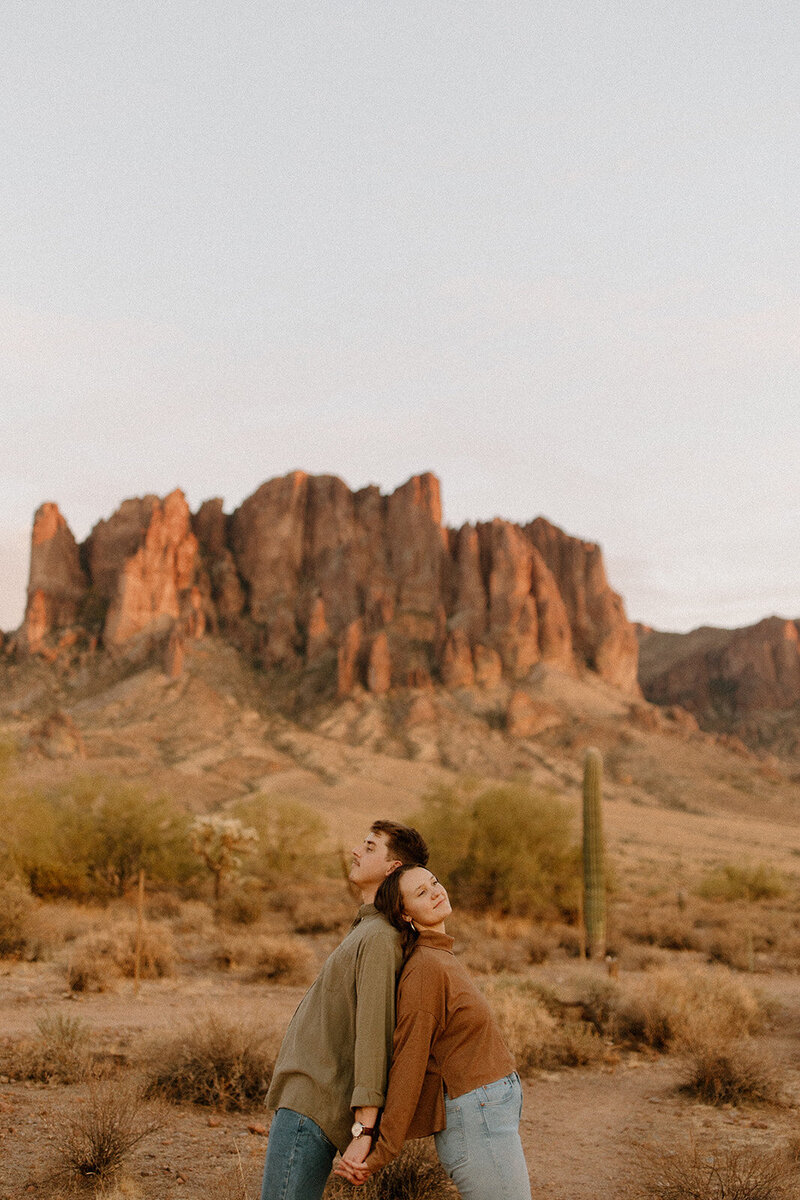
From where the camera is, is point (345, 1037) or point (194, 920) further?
point (194, 920)

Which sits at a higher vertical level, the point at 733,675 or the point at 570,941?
the point at 733,675

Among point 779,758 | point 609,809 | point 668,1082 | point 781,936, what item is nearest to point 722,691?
point 779,758

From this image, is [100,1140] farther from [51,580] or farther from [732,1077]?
→ [51,580]

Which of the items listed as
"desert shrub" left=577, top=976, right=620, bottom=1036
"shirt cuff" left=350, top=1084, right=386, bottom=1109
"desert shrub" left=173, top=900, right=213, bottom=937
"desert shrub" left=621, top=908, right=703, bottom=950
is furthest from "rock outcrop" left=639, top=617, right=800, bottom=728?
"shirt cuff" left=350, top=1084, right=386, bottom=1109

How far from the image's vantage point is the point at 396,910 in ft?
9.89

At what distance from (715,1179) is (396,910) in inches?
141

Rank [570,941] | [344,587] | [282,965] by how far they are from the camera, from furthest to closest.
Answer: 1. [344,587]
2. [570,941]
3. [282,965]

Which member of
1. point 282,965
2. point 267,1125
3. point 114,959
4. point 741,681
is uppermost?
point 741,681

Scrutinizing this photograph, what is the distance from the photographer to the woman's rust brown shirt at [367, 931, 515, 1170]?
2.74 meters

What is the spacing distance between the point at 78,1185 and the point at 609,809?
5365cm

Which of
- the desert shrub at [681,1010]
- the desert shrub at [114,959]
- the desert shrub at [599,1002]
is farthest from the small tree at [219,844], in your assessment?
the desert shrub at [681,1010]

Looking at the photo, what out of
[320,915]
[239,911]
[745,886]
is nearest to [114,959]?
[239,911]

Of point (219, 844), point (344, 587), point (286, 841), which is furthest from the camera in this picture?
point (344, 587)

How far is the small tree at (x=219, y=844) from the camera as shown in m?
22.1
